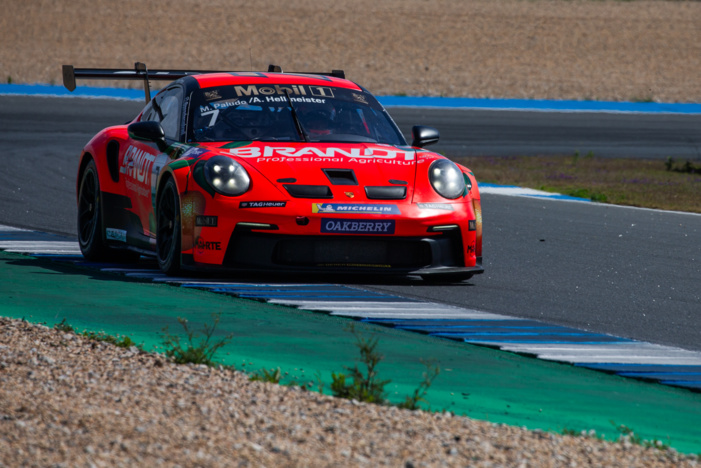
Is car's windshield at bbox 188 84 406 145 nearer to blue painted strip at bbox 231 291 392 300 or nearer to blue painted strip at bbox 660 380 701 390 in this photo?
blue painted strip at bbox 231 291 392 300

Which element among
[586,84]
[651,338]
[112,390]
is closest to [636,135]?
[586,84]

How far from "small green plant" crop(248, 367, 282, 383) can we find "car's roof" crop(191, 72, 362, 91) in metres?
3.95

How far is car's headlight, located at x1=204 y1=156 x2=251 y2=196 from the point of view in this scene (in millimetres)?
7848

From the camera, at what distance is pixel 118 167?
924 cm

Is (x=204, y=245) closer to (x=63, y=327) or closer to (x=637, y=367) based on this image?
(x=63, y=327)

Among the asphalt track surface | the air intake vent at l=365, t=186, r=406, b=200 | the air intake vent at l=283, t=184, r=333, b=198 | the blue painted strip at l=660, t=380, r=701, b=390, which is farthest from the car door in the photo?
the blue painted strip at l=660, t=380, r=701, b=390

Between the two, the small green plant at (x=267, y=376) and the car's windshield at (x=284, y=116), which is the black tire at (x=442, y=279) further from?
the small green plant at (x=267, y=376)

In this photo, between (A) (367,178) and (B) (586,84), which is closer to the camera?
(A) (367,178)

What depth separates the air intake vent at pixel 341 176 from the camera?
7.96 m

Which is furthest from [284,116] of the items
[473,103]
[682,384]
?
[473,103]

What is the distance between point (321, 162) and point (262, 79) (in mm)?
1330

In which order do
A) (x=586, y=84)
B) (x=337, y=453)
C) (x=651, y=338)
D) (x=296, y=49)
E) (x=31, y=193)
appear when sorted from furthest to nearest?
(x=296, y=49), (x=586, y=84), (x=31, y=193), (x=651, y=338), (x=337, y=453)

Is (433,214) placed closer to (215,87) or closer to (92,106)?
(215,87)

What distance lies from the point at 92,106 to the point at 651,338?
74.0 ft
